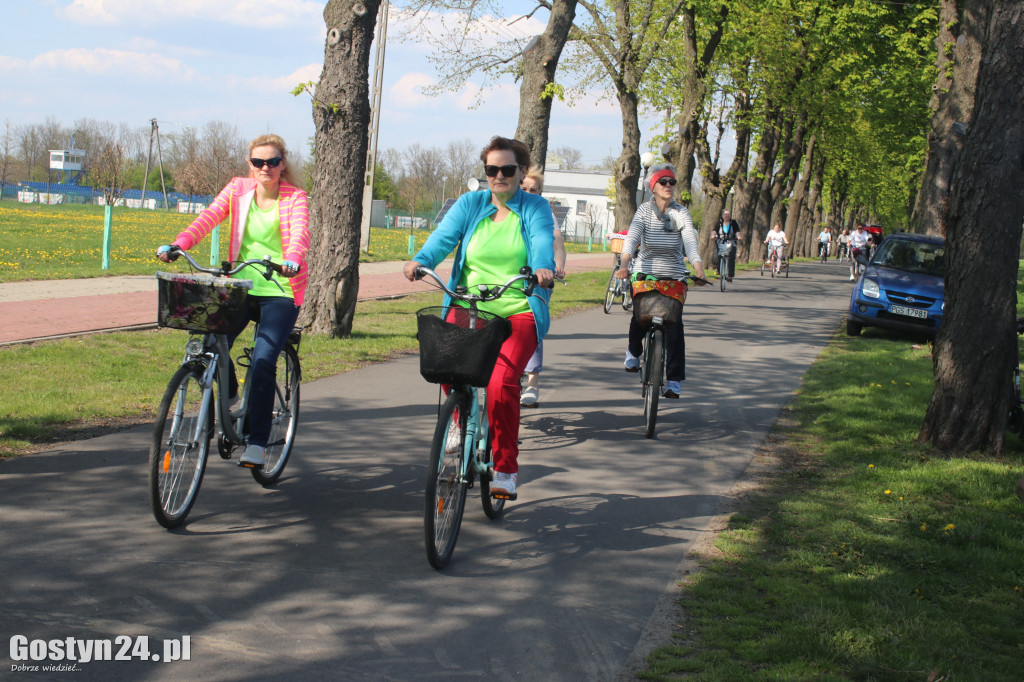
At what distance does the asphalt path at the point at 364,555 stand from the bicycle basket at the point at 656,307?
36.3 inches

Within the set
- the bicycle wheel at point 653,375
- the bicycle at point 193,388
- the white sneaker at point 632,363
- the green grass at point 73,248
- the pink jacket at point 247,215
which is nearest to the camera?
the bicycle at point 193,388

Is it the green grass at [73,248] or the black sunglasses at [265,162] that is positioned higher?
the black sunglasses at [265,162]

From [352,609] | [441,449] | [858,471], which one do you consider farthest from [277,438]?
[858,471]

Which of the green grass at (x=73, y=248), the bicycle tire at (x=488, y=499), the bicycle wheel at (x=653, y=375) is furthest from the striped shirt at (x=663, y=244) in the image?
the green grass at (x=73, y=248)

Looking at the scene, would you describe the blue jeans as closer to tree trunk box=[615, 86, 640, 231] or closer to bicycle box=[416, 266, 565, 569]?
bicycle box=[416, 266, 565, 569]

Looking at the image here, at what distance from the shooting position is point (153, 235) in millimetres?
35562

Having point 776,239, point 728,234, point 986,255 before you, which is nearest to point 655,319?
point 986,255

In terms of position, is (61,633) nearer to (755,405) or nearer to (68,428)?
(68,428)

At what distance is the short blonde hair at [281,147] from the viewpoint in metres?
5.54

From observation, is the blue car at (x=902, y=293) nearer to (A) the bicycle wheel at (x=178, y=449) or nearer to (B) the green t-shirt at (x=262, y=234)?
(B) the green t-shirt at (x=262, y=234)

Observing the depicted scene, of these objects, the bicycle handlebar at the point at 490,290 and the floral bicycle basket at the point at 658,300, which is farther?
the floral bicycle basket at the point at 658,300

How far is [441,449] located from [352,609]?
33.7 inches

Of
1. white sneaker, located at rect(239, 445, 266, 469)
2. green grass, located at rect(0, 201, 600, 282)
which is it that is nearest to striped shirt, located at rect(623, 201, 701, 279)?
white sneaker, located at rect(239, 445, 266, 469)

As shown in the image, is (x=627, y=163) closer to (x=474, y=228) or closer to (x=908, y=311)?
(x=908, y=311)
